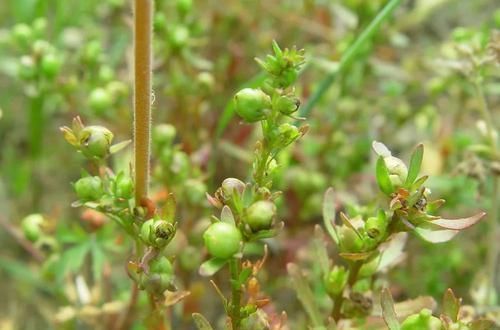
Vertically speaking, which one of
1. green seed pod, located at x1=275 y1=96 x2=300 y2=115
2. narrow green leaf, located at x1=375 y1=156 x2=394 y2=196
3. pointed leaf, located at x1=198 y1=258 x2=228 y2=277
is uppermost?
green seed pod, located at x1=275 y1=96 x2=300 y2=115

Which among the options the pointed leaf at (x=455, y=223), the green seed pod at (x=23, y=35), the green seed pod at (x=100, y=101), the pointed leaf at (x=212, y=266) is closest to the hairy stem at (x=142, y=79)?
the pointed leaf at (x=212, y=266)

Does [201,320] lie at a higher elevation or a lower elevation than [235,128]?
higher

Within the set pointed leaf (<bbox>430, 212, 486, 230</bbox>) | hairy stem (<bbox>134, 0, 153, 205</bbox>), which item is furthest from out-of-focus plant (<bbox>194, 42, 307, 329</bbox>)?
pointed leaf (<bbox>430, 212, 486, 230</bbox>)

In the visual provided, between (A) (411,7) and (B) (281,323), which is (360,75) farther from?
(B) (281,323)

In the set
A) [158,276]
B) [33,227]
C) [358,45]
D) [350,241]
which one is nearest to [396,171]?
[350,241]

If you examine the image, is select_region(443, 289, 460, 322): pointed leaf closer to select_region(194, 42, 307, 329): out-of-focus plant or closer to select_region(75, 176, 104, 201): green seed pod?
select_region(194, 42, 307, 329): out-of-focus plant

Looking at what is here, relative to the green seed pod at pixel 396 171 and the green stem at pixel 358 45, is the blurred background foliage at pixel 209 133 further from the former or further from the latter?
the green seed pod at pixel 396 171

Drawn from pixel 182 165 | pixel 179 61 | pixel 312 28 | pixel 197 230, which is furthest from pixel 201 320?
pixel 312 28

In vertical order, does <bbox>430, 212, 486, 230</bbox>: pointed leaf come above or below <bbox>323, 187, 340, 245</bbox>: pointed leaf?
above
